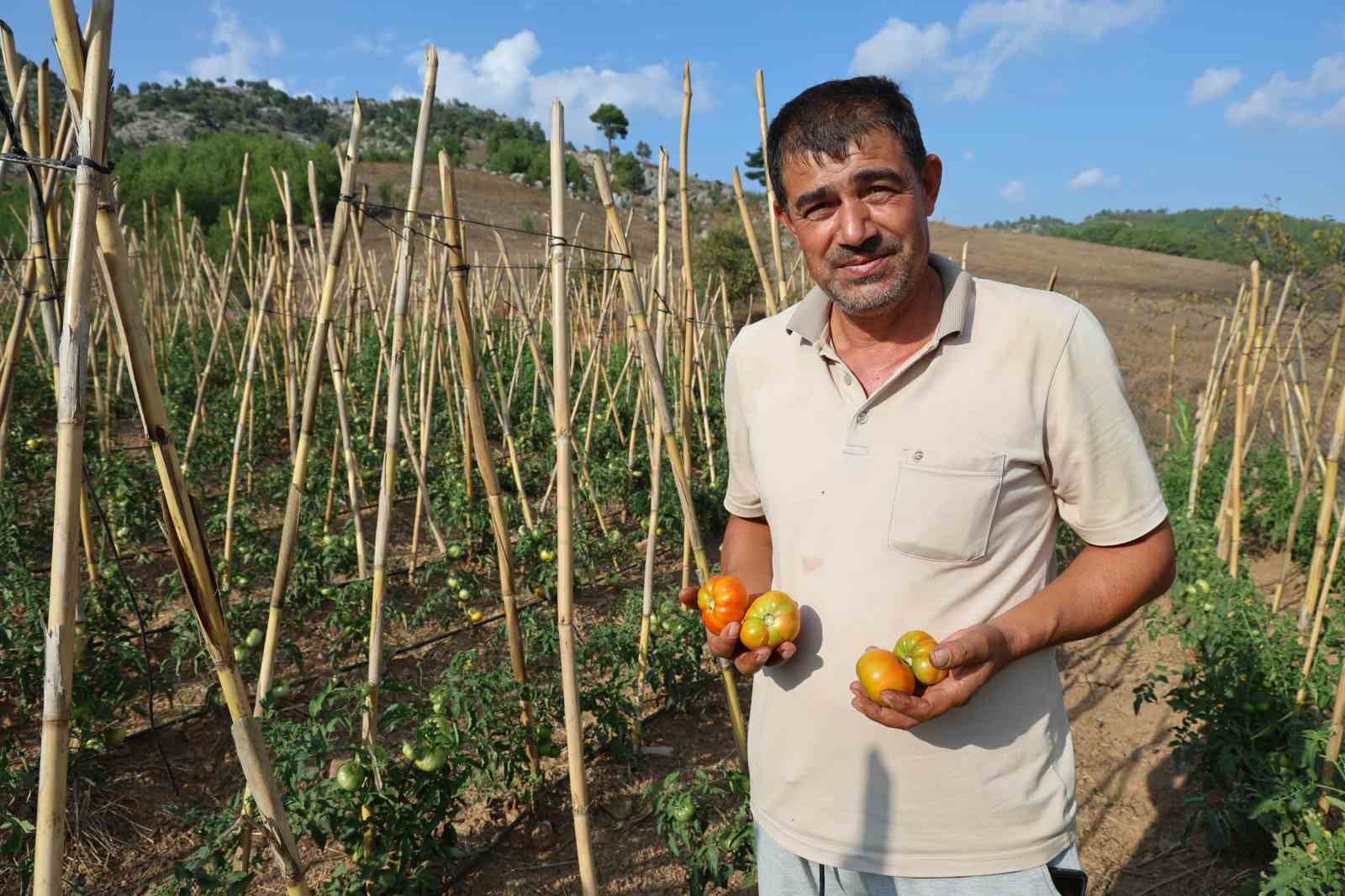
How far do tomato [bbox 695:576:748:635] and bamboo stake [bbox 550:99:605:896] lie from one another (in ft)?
1.23

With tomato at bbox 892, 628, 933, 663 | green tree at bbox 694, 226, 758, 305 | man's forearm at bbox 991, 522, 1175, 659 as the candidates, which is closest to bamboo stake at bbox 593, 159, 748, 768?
tomato at bbox 892, 628, 933, 663

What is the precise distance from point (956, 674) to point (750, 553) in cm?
57

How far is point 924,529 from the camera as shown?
46.4 inches

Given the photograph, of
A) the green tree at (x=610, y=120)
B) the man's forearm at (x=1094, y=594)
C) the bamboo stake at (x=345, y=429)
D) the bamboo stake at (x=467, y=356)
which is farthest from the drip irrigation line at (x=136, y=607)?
the green tree at (x=610, y=120)

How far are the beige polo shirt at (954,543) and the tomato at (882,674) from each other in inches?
2.2

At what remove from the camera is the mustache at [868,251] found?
1.24 m

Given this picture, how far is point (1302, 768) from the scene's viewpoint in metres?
2.40

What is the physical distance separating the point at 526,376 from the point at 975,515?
7.01 meters

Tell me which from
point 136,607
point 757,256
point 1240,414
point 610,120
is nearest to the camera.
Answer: point 136,607

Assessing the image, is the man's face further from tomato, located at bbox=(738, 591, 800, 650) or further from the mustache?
tomato, located at bbox=(738, 591, 800, 650)

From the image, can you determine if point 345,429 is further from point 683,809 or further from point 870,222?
point 870,222

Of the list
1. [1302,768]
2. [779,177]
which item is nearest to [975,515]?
[779,177]

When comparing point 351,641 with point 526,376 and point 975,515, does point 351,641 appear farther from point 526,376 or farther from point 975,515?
point 526,376

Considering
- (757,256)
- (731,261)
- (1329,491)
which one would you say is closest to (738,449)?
(757,256)
